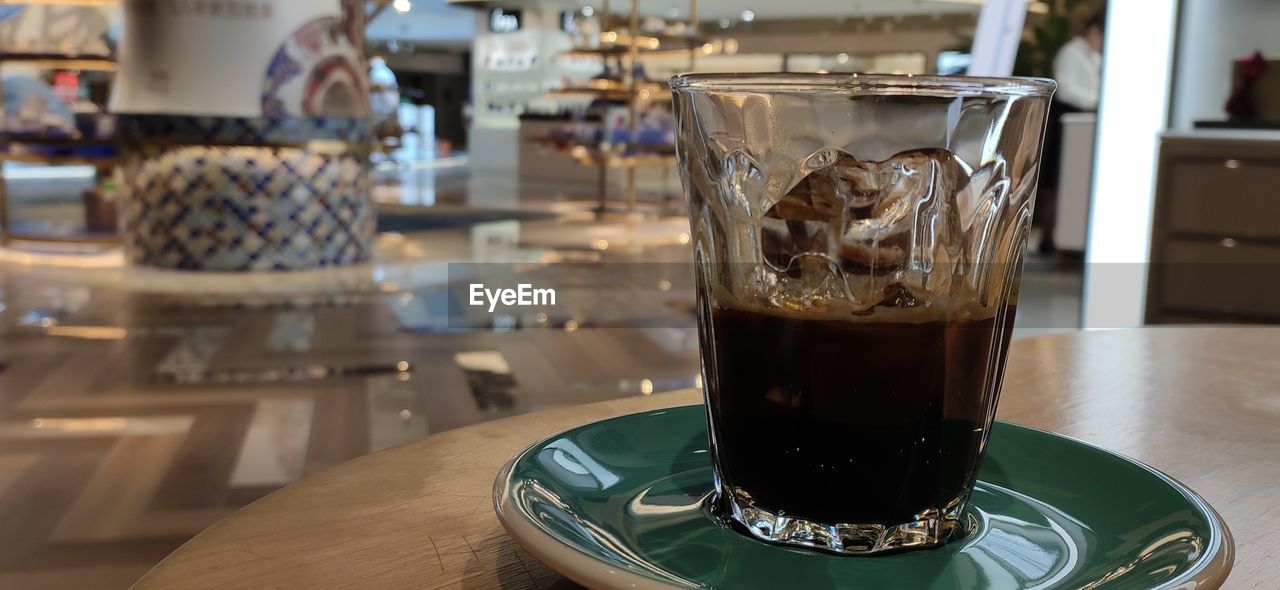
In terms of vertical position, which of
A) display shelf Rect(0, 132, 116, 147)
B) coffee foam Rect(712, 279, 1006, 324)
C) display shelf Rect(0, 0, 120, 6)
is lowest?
coffee foam Rect(712, 279, 1006, 324)

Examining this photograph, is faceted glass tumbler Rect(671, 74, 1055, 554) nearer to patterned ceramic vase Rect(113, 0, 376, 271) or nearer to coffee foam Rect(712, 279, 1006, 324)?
coffee foam Rect(712, 279, 1006, 324)

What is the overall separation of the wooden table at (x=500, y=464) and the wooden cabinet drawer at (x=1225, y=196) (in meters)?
2.17

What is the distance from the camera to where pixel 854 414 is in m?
→ 0.32

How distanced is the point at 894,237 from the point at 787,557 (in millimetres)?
97

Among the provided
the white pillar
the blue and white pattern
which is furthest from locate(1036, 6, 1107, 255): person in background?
the blue and white pattern

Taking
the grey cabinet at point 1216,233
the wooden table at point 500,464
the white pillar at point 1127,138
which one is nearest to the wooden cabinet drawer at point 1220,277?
the grey cabinet at point 1216,233

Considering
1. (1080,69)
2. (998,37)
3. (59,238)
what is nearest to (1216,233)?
(1080,69)

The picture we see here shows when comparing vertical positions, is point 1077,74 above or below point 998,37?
above

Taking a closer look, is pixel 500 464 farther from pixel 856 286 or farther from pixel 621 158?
pixel 621 158

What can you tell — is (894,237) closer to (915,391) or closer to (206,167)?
(915,391)

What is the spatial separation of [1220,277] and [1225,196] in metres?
0.20

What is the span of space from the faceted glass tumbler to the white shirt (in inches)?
137

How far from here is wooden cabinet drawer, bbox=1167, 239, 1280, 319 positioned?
2521mm

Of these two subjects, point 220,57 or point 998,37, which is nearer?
point 998,37
